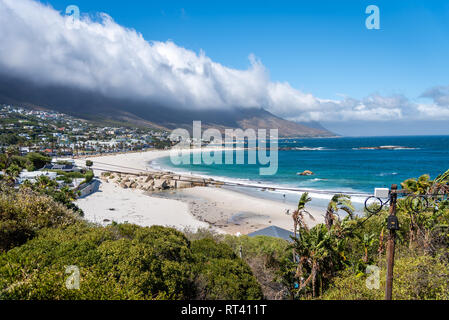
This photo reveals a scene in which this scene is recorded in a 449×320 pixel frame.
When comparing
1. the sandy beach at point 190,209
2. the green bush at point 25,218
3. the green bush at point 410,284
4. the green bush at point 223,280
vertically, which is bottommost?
the sandy beach at point 190,209

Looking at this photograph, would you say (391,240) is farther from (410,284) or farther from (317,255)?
(317,255)

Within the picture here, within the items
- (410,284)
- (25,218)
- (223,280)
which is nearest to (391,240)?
(410,284)

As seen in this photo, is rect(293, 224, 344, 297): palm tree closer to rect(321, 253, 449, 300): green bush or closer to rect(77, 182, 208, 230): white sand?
rect(321, 253, 449, 300): green bush

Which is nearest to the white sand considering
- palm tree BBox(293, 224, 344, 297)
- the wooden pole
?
palm tree BBox(293, 224, 344, 297)

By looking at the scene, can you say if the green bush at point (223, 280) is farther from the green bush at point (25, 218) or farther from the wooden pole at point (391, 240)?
the green bush at point (25, 218)

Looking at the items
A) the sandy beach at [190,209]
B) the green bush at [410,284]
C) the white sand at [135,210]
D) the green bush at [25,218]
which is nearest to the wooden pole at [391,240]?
the green bush at [410,284]

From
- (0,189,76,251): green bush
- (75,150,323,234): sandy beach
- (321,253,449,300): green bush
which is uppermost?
(0,189,76,251): green bush

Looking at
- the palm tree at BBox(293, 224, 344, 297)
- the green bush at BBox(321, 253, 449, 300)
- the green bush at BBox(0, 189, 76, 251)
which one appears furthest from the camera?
the green bush at BBox(0, 189, 76, 251)
